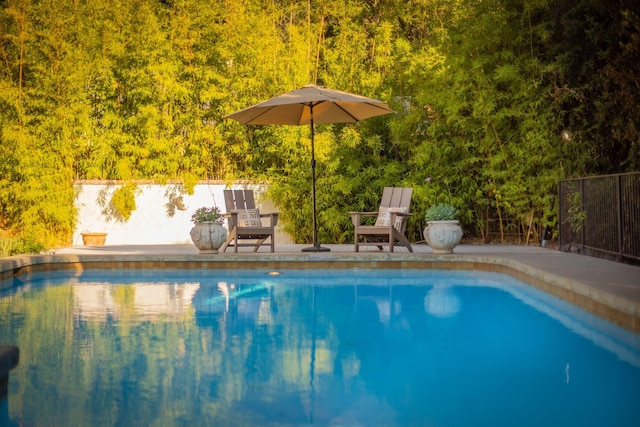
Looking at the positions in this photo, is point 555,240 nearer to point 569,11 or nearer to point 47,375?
point 569,11

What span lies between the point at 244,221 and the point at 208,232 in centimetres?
73

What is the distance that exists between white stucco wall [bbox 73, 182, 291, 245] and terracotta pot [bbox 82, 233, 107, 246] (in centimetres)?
22

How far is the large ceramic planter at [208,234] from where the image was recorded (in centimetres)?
793

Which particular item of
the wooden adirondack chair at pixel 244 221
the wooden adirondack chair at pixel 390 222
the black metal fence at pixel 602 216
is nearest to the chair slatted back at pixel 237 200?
the wooden adirondack chair at pixel 244 221

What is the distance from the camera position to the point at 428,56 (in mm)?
9758

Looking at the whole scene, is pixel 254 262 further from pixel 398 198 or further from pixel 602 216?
pixel 602 216

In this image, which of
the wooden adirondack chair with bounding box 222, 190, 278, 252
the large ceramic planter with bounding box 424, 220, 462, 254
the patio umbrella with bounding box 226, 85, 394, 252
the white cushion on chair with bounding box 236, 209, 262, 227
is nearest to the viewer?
the large ceramic planter with bounding box 424, 220, 462, 254

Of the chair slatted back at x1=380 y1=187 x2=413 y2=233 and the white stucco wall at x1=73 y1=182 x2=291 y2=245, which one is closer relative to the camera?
the chair slatted back at x1=380 y1=187 x2=413 y2=233

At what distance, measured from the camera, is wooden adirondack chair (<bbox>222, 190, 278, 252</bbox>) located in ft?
26.2

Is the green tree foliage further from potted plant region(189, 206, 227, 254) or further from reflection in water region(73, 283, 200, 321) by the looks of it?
reflection in water region(73, 283, 200, 321)

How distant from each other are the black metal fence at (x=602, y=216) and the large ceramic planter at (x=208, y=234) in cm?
381

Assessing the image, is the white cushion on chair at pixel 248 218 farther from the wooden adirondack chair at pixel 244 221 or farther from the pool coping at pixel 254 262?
the pool coping at pixel 254 262

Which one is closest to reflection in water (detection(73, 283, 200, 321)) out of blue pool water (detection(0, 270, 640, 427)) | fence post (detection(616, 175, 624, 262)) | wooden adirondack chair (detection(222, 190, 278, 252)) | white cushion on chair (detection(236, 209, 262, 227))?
blue pool water (detection(0, 270, 640, 427))

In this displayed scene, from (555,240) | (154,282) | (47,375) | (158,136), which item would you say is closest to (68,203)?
(158,136)
